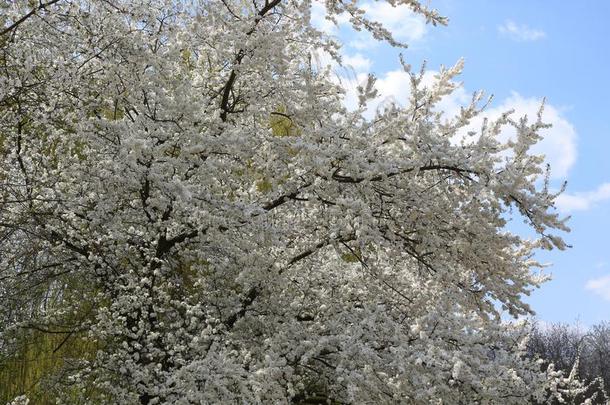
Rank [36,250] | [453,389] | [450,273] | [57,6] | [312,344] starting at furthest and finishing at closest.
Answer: [36,250], [57,6], [450,273], [312,344], [453,389]

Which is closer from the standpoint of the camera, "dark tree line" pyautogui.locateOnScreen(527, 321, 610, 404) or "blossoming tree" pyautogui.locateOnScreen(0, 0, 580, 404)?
"blossoming tree" pyautogui.locateOnScreen(0, 0, 580, 404)

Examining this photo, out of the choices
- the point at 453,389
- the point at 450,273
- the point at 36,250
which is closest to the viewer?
the point at 453,389

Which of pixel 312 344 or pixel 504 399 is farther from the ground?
pixel 312 344

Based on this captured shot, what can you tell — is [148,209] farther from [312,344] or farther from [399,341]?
[399,341]

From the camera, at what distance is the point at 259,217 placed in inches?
212

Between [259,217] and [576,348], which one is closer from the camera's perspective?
[259,217]

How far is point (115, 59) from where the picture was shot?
20.2 feet

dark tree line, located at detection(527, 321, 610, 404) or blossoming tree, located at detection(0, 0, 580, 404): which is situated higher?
dark tree line, located at detection(527, 321, 610, 404)

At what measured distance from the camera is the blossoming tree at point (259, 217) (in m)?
5.25

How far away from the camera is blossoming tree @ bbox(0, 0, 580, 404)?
525cm

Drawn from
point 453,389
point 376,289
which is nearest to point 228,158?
point 376,289

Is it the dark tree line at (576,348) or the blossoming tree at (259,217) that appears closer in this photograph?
the blossoming tree at (259,217)

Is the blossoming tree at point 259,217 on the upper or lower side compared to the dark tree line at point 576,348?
lower

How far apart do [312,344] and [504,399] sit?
1.50 meters
